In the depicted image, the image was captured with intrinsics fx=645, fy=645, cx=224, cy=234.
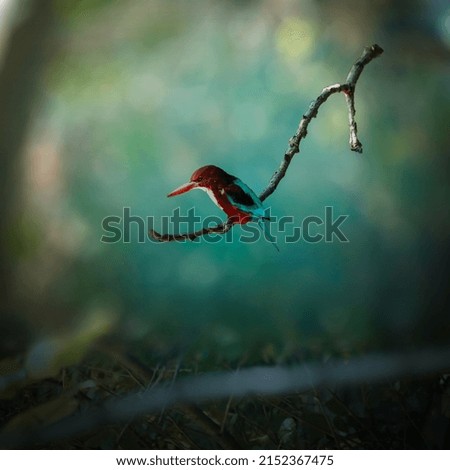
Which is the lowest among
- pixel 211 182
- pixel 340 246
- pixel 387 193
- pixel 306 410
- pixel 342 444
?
pixel 342 444

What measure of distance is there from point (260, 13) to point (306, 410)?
1.12 meters

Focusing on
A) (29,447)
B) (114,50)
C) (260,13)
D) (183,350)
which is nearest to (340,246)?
(183,350)

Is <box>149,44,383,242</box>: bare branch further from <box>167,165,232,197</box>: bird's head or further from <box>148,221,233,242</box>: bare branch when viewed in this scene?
<box>167,165,232,197</box>: bird's head

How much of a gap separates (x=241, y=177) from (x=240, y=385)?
0.57m

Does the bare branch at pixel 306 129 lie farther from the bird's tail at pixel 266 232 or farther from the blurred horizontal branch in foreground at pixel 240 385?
the blurred horizontal branch in foreground at pixel 240 385

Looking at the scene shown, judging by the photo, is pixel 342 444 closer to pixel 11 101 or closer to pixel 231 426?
pixel 231 426

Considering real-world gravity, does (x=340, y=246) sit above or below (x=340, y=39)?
below

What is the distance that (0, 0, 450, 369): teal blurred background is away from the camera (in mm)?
1775

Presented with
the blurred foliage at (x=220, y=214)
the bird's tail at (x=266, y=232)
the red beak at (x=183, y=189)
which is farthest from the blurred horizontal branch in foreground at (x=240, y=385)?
the red beak at (x=183, y=189)

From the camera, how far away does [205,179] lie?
5.85 ft

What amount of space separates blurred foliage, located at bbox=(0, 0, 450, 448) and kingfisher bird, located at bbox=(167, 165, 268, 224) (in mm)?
29

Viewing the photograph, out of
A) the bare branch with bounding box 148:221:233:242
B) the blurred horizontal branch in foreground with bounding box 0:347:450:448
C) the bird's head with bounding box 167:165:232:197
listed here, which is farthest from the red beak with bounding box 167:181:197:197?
the blurred horizontal branch in foreground with bounding box 0:347:450:448

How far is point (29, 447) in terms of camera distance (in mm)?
1772

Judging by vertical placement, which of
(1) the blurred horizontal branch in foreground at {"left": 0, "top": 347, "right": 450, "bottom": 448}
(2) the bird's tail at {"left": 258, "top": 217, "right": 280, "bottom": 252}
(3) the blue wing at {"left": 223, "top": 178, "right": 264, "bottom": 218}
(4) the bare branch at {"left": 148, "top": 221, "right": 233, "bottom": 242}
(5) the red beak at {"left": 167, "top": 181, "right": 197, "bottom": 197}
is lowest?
(1) the blurred horizontal branch in foreground at {"left": 0, "top": 347, "right": 450, "bottom": 448}
